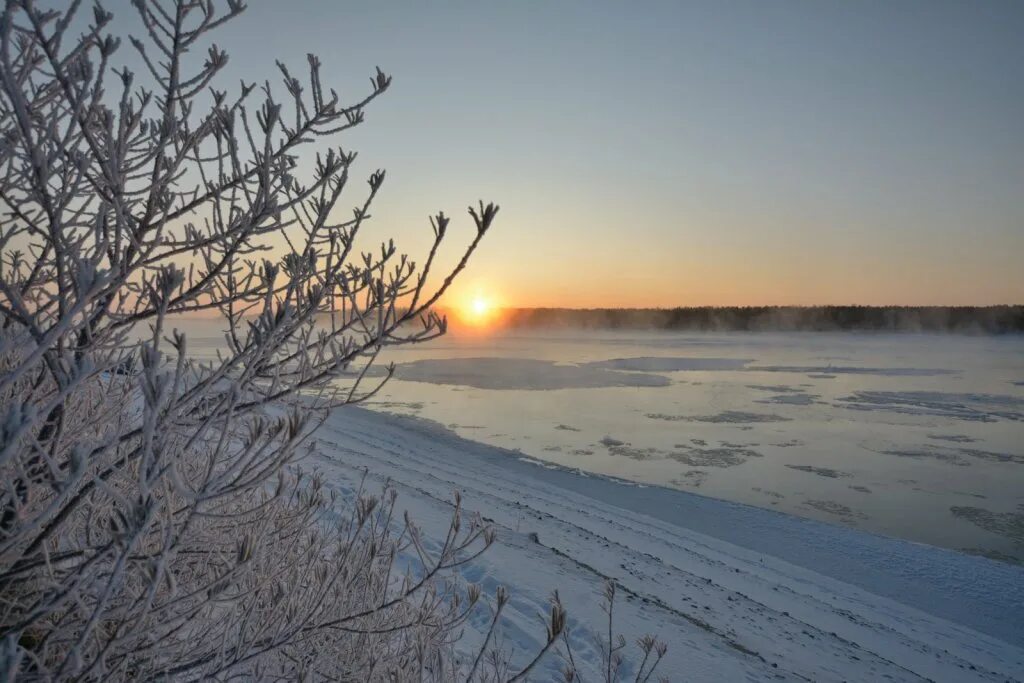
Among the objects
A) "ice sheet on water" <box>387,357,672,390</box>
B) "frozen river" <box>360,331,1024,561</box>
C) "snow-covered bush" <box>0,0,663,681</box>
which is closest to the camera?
"snow-covered bush" <box>0,0,663,681</box>

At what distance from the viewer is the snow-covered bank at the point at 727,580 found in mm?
5488

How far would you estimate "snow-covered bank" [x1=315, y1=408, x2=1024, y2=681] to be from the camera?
549 cm

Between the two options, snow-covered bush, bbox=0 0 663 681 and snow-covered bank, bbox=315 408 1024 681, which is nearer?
snow-covered bush, bbox=0 0 663 681

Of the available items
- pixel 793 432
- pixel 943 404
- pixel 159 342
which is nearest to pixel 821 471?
pixel 793 432

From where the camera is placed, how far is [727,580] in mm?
7281

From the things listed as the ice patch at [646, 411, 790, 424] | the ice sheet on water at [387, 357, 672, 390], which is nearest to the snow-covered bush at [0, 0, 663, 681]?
the ice patch at [646, 411, 790, 424]

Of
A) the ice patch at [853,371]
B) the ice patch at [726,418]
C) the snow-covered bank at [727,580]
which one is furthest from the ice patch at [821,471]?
the ice patch at [853,371]

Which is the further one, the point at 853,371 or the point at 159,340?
the point at 853,371

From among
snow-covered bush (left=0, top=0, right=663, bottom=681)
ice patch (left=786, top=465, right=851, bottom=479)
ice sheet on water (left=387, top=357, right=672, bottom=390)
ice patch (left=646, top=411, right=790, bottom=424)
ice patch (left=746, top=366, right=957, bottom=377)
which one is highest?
snow-covered bush (left=0, top=0, right=663, bottom=681)

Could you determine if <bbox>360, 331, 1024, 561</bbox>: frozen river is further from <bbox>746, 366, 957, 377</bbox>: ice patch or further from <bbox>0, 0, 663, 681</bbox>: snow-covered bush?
<bbox>0, 0, 663, 681</bbox>: snow-covered bush

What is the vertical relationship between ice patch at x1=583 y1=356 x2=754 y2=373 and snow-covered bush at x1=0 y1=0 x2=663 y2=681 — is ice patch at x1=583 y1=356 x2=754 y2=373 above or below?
below

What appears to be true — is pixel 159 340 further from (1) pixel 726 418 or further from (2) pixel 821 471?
(1) pixel 726 418

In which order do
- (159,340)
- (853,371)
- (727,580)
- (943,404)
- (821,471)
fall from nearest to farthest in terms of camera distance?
(159,340) < (727,580) < (821,471) < (943,404) < (853,371)

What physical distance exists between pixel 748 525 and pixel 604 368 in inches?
993
